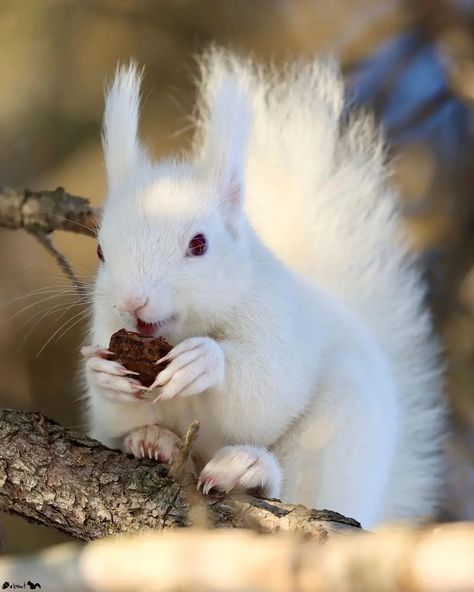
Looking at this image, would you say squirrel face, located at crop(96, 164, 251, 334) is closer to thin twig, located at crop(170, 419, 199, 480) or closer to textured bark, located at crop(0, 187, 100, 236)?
thin twig, located at crop(170, 419, 199, 480)

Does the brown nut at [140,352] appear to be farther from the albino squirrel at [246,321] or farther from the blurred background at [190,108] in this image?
the blurred background at [190,108]

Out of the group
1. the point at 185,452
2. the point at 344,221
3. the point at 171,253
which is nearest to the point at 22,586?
the point at 185,452

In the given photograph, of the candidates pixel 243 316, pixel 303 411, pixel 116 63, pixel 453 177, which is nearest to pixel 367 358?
Result: pixel 303 411

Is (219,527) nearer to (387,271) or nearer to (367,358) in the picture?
(367,358)

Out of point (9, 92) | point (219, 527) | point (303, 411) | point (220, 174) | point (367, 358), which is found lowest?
point (219, 527)

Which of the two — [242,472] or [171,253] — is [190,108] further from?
[242,472]

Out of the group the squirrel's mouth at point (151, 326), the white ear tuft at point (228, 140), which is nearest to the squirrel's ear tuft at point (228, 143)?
the white ear tuft at point (228, 140)
